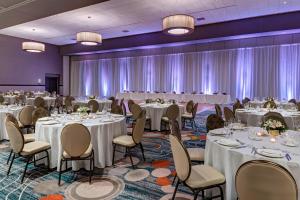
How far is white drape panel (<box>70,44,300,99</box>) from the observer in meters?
10.6

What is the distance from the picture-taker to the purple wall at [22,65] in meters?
13.2

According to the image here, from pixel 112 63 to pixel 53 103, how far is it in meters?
6.09

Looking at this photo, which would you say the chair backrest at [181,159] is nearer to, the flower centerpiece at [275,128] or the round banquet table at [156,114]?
the flower centerpiece at [275,128]

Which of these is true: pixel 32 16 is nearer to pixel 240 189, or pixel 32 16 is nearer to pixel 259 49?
pixel 240 189

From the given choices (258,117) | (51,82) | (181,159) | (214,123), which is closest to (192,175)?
(181,159)

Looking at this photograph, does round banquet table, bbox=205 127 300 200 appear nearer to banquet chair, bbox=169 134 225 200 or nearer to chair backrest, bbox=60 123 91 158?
banquet chair, bbox=169 134 225 200

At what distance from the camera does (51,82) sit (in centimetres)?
1617

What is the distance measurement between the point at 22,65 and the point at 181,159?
569 inches

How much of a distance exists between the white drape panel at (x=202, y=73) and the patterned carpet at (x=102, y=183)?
8515 millimetres

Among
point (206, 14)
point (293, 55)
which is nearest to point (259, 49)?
point (293, 55)

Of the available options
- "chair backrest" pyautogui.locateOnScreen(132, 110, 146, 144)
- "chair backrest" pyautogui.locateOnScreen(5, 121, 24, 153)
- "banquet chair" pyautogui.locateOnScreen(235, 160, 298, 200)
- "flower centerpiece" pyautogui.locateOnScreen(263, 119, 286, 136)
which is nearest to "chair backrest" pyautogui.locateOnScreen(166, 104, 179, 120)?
"chair backrest" pyautogui.locateOnScreen(132, 110, 146, 144)

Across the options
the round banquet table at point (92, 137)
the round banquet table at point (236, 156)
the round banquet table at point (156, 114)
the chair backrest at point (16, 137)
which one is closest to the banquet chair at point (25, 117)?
the round banquet table at point (92, 137)

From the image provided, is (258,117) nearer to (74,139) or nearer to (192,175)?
(192,175)

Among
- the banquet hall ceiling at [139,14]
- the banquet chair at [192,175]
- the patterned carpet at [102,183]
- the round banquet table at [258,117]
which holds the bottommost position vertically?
the patterned carpet at [102,183]
